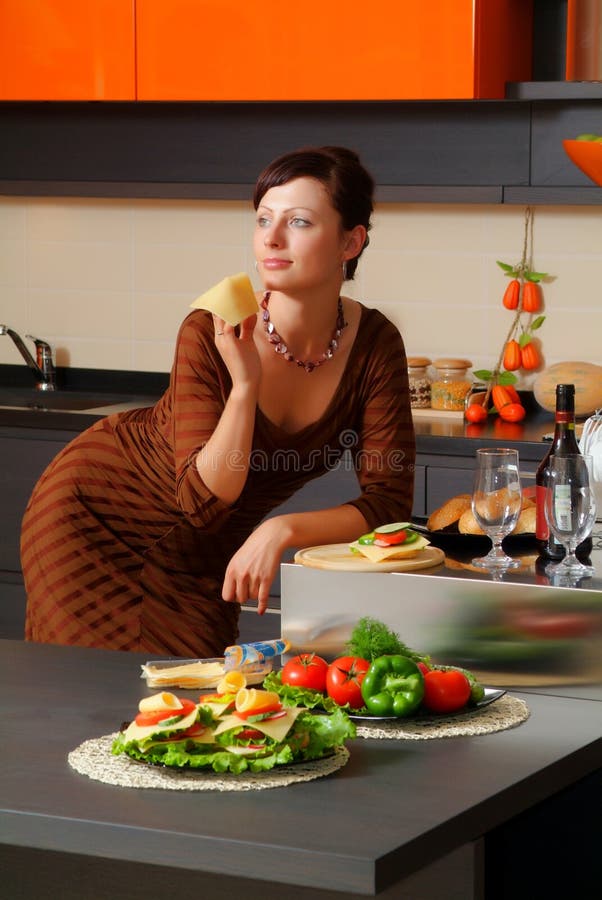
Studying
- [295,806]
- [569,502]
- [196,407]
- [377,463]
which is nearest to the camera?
[295,806]

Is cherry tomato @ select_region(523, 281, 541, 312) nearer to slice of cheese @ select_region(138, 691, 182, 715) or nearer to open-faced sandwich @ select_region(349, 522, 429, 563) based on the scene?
open-faced sandwich @ select_region(349, 522, 429, 563)

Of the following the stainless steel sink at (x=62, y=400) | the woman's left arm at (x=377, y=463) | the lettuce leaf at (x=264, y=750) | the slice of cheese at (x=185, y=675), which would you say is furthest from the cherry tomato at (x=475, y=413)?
the lettuce leaf at (x=264, y=750)

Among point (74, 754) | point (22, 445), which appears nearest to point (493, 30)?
point (22, 445)

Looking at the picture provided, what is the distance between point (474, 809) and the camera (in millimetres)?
1448

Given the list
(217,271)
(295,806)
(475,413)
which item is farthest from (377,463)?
(217,271)

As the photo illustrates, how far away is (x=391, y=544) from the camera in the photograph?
6.78 feet

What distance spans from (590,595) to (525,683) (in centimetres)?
16

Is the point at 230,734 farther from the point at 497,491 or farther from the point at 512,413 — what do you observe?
the point at 512,413

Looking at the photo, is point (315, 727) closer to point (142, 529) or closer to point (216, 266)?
point (142, 529)

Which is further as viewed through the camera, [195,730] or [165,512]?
[165,512]

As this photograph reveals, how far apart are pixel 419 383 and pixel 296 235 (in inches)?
65.7

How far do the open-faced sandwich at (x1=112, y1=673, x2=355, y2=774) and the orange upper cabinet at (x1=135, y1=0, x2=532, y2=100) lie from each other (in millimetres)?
2426

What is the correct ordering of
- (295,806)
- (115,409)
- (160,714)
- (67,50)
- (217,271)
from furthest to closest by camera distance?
(217,271) < (115,409) < (67,50) < (160,714) < (295,806)

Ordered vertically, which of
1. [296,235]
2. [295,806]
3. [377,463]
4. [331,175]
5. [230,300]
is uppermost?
[331,175]
